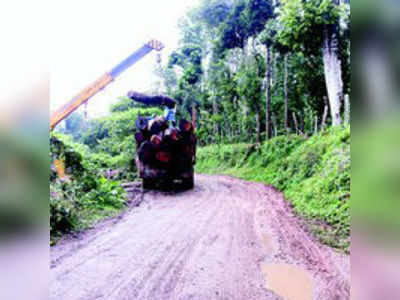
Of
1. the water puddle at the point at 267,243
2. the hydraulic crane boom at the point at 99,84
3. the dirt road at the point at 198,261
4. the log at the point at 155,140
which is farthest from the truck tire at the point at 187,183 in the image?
the water puddle at the point at 267,243

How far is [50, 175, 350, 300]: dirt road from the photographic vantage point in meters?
1.96

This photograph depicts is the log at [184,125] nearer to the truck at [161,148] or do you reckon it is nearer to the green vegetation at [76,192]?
the truck at [161,148]

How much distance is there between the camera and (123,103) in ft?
41.0

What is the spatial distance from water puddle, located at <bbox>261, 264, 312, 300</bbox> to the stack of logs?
436 cm

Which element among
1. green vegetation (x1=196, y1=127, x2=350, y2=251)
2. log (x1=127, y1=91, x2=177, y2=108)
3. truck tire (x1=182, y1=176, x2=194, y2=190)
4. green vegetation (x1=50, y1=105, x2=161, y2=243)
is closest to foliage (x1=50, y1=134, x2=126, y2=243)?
green vegetation (x1=50, y1=105, x2=161, y2=243)

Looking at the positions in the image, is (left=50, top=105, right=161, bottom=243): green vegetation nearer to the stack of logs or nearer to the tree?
the stack of logs

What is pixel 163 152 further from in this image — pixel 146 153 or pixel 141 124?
pixel 141 124

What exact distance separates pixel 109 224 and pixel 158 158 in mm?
2823

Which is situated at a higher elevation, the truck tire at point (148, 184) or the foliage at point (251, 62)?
the foliage at point (251, 62)

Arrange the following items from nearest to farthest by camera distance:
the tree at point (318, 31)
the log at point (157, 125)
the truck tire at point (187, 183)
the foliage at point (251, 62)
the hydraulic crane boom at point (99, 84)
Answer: the hydraulic crane boom at point (99, 84)
the tree at point (318, 31)
the foliage at point (251, 62)
the log at point (157, 125)
the truck tire at point (187, 183)

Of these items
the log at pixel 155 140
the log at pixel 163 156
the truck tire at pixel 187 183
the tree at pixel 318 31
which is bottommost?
the truck tire at pixel 187 183

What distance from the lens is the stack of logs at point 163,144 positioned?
636 cm

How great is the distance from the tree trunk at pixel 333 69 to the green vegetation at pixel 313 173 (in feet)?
2.17

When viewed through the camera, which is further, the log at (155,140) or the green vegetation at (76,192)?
the log at (155,140)
